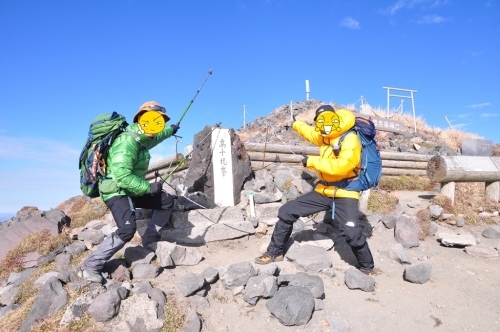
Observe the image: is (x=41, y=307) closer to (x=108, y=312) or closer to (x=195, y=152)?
(x=108, y=312)

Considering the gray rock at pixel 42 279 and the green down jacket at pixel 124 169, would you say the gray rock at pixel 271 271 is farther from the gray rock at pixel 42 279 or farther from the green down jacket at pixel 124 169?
the gray rock at pixel 42 279

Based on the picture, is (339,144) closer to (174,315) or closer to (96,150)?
(174,315)

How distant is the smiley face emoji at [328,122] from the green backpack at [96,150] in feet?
9.81

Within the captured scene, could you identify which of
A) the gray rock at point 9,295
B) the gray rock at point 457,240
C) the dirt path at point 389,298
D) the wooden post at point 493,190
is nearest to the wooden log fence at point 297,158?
the wooden post at point 493,190

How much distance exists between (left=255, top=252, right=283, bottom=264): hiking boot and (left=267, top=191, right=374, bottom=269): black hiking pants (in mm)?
53

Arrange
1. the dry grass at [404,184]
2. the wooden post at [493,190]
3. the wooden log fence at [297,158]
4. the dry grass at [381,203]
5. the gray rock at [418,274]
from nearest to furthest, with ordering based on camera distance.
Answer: the gray rock at [418,274], the dry grass at [381,203], the wooden post at [493,190], the wooden log fence at [297,158], the dry grass at [404,184]

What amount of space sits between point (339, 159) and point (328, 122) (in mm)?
596

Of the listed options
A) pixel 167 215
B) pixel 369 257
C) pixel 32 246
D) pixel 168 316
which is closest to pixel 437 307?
pixel 369 257

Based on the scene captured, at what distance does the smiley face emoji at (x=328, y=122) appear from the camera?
4930 mm

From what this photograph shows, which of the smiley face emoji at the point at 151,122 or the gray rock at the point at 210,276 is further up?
the smiley face emoji at the point at 151,122

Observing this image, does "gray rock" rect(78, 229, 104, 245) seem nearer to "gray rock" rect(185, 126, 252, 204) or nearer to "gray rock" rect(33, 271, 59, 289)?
"gray rock" rect(33, 271, 59, 289)

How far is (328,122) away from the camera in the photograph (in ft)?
16.2

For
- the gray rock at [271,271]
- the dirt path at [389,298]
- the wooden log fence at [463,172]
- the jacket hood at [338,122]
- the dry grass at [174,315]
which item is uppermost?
the jacket hood at [338,122]

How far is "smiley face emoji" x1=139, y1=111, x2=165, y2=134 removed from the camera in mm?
4953
